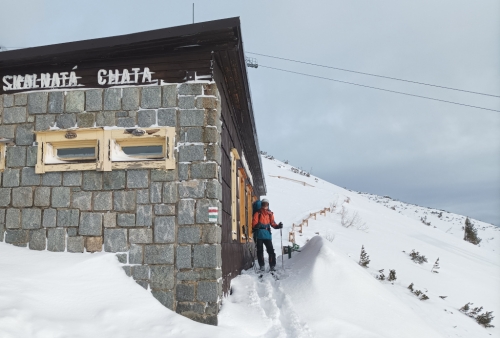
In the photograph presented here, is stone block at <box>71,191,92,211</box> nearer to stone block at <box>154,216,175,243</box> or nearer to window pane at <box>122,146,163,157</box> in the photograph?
window pane at <box>122,146,163,157</box>

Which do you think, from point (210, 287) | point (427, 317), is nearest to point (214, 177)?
point (210, 287)

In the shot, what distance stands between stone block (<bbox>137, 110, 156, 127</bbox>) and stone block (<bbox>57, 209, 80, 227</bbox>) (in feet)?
5.02

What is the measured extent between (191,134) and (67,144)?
74.9 inches

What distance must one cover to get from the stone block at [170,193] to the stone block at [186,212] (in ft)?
0.36

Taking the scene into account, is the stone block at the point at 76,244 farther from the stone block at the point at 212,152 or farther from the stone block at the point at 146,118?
the stone block at the point at 212,152

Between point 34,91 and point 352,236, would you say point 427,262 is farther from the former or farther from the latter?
point 34,91

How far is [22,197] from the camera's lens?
19.5 feet

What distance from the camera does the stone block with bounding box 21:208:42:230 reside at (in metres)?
5.84

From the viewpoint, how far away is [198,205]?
5.52 m

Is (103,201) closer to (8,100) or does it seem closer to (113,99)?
(113,99)

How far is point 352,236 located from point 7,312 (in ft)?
48.8

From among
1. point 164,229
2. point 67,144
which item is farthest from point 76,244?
point 67,144

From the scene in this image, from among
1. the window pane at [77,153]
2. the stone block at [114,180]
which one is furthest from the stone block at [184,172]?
the window pane at [77,153]

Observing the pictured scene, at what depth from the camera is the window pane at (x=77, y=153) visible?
597 centimetres
